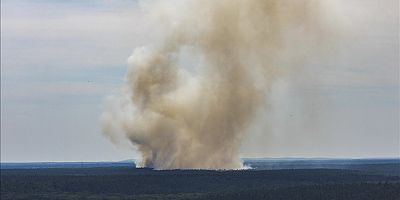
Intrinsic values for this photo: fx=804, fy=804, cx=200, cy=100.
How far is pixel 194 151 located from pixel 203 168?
4.49 metres

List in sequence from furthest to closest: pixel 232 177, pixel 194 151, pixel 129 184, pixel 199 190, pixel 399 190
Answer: pixel 194 151 → pixel 232 177 → pixel 129 184 → pixel 199 190 → pixel 399 190

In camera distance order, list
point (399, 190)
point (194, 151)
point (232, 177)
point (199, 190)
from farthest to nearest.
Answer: point (194, 151) < point (232, 177) < point (199, 190) < point (399, 190)

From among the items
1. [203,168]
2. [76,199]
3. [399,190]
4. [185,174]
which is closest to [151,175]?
[185,174]

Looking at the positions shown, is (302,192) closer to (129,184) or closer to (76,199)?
(76,199)

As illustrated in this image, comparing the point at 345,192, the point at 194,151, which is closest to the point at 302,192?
the point at 345,192

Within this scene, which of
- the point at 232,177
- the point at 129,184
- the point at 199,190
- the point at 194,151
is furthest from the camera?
the point at 194,151

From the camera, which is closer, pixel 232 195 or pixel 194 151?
pixel 232 195

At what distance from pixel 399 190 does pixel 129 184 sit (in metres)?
49.6

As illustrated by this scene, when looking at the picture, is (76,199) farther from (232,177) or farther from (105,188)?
(232,177)

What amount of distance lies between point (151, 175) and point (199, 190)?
116ft

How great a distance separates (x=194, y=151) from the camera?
185 meters

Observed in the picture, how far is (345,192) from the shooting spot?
348ft

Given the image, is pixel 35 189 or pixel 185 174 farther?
pixel 185 174

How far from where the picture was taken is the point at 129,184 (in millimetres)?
137250
